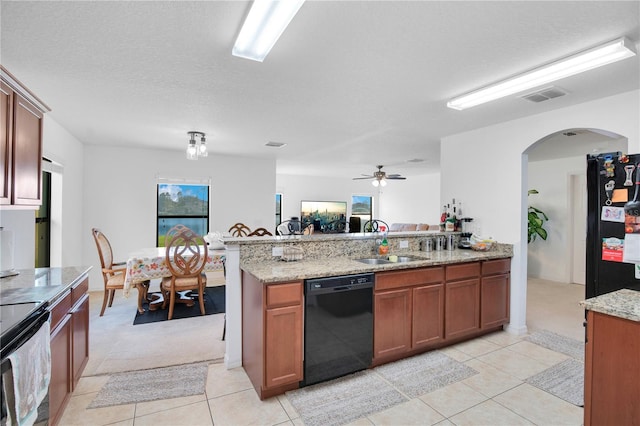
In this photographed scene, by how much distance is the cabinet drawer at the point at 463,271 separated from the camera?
3070mm

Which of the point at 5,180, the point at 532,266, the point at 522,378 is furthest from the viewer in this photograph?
the point at 532,266

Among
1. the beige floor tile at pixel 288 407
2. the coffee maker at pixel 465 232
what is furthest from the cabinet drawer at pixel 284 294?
the coffee maker at pixel 465 232

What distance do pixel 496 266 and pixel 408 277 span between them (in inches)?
51.8

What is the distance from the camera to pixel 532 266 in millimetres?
6320

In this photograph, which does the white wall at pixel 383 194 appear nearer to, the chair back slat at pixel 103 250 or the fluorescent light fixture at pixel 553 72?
the chair back slat at pixel 103 250

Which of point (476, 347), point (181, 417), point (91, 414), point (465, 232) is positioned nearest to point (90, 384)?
point (91, 414)

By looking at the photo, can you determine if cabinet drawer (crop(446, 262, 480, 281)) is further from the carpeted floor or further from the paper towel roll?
the paper towel roll

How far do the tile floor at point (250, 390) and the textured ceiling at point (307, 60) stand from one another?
2419 mm

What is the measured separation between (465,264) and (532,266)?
168 inches

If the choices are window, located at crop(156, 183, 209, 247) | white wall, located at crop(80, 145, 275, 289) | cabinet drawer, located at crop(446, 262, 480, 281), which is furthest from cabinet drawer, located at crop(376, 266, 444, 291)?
window, located at crop(156, 183, 209, 247)

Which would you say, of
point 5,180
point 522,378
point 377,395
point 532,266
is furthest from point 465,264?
point 532,266

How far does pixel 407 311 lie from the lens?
2797 millimetres

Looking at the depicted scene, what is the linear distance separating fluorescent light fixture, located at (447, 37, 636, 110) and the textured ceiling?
0.22ft

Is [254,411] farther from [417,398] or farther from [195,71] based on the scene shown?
[195,71]
